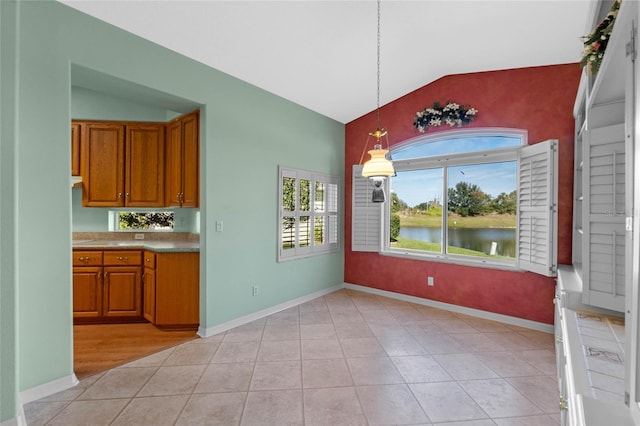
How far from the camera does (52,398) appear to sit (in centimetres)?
221

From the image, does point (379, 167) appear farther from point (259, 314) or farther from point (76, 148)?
point (76, 148)

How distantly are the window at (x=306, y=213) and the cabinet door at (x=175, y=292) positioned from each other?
121cm

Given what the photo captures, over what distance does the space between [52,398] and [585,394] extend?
3218 millimetres

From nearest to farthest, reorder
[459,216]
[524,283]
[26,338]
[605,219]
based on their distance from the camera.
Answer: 1. [605,219]
2. [26,338]
3. [524,283]
4. [459,216]

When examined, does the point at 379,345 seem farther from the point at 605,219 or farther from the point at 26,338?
the point at 26,338

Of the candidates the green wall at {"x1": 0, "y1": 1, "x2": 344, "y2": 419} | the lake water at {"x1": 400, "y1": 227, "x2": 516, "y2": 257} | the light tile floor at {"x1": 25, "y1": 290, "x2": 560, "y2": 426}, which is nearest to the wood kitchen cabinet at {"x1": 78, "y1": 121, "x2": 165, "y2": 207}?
the green wall at {"x1": 0, "y1": 1, "x2": 344, "y2": 419}

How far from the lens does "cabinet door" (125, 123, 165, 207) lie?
12.7ft

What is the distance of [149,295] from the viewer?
358 centimetres

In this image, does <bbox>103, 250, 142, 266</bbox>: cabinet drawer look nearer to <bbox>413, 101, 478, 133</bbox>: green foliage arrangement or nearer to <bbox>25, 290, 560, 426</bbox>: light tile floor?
<bbox>25, 290, 560, 426</bbox>: light tile floor

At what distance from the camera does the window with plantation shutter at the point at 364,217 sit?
499 centimetres

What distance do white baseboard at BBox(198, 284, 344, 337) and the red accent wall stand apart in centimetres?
87

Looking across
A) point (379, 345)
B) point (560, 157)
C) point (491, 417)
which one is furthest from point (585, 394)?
point (560, 157)

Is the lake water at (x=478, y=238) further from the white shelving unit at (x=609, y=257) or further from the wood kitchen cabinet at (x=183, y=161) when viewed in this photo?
the wood kitchen cabinet at (x=183, y=161)

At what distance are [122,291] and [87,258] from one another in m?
0.56
